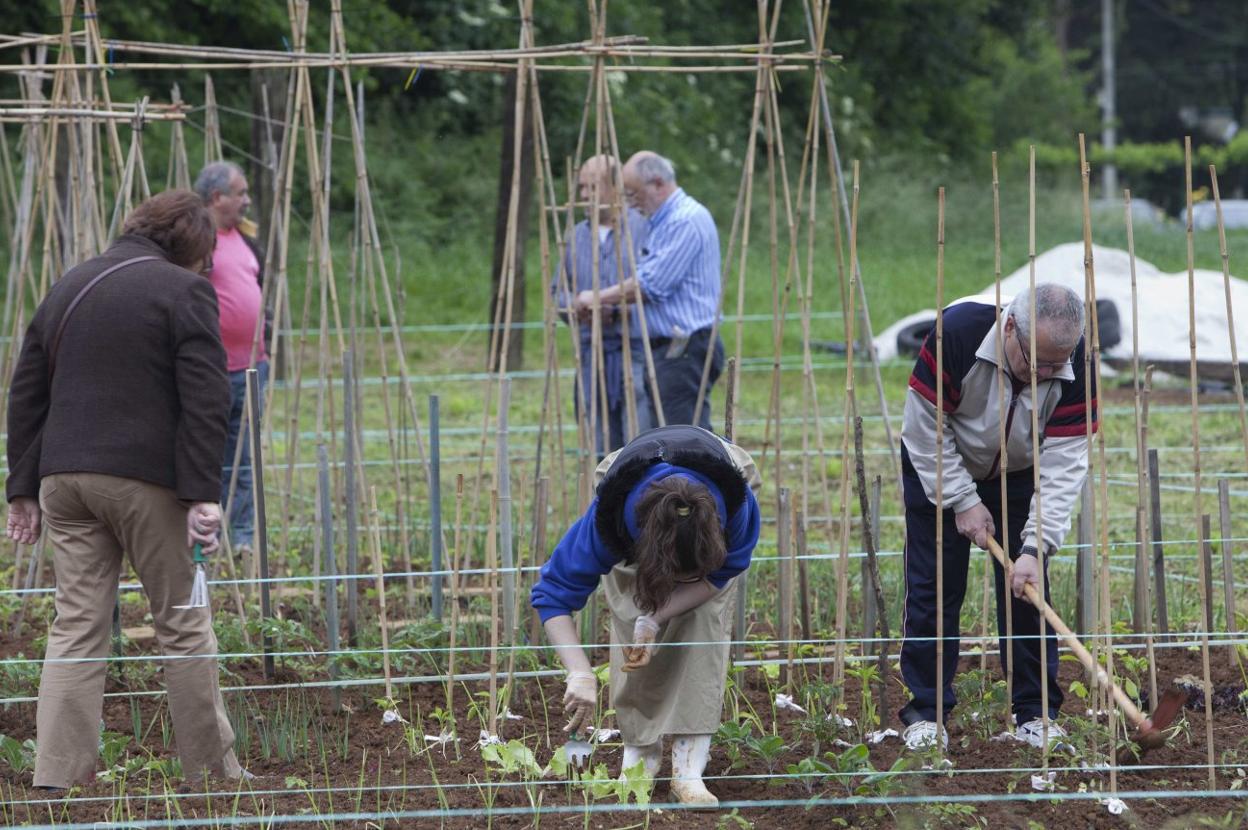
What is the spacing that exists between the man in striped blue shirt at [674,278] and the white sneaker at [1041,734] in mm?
1978

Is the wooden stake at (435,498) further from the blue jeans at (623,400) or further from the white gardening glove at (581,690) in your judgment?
the blue jeans at (623,400)

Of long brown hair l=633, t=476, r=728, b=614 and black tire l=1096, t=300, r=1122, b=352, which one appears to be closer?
long brown hair l=633, t=476, r=728, b=614

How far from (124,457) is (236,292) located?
2062 millimetres

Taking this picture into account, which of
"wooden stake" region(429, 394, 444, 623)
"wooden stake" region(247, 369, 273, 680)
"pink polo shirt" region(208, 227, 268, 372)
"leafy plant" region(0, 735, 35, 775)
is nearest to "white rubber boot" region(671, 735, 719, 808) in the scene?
"wooden stake" region(429, 394, 444, 623)

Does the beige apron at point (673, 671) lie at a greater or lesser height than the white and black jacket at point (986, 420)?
lesser

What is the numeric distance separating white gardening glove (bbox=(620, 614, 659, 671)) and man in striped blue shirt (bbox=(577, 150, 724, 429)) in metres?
2.24

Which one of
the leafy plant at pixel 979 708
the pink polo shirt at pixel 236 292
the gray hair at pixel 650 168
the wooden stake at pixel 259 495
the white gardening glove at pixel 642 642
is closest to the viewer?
the white gardening glove at pixel 642 642

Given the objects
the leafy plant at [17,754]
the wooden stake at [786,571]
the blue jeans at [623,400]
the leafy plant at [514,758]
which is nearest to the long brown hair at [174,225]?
the leafy plant at [17,754]

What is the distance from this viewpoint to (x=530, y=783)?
3.01 m

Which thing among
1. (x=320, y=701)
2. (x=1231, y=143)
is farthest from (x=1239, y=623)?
(x=1231, y=143)

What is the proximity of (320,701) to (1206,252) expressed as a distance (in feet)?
48.4

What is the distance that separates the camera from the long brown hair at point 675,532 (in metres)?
2.71

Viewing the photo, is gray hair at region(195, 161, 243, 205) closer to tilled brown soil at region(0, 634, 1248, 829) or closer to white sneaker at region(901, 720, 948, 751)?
tilled brown soil at region(0, 634, 1248, 829)

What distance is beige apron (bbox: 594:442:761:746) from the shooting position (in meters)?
3.10
